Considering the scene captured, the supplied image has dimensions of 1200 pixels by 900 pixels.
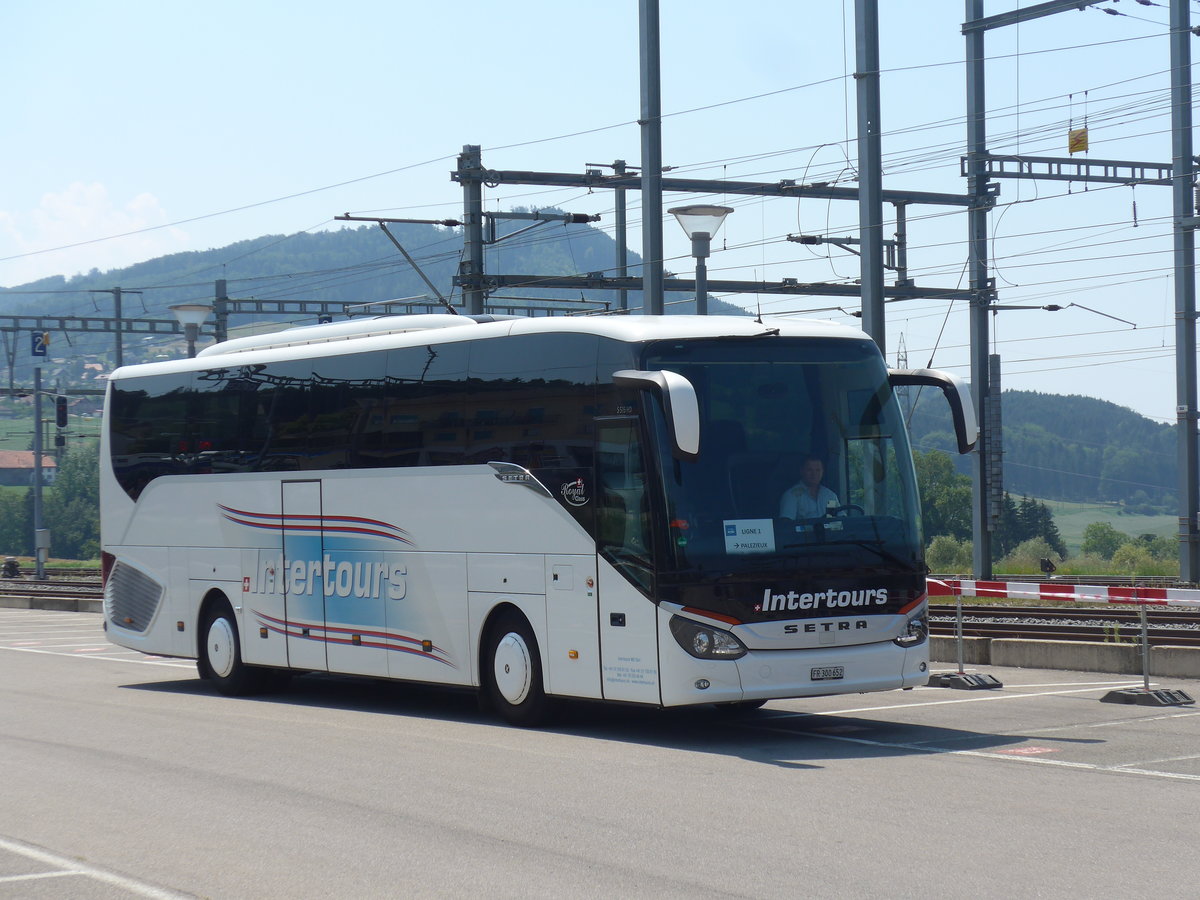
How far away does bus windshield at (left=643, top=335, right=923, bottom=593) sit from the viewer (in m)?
12.1

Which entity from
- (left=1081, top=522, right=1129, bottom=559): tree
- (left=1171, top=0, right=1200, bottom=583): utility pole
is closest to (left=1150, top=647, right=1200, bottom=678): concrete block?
(left=1171, top=0, right=1200, bottom=583): utility pole

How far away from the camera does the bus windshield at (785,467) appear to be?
12117mm

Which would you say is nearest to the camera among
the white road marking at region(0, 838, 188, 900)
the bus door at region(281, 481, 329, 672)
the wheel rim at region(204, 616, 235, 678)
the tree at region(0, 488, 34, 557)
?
the white road marking at region(0, 838, 188, 900)

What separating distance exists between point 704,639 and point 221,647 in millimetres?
7751

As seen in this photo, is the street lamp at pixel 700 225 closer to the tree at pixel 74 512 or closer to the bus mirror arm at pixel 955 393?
the bus mirror arm at pixel 955 393

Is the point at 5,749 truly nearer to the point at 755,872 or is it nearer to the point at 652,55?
the point at 755,872

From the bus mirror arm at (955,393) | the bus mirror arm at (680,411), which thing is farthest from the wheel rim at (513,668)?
the bus mirror arm at (955,393)

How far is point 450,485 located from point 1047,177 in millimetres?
25791

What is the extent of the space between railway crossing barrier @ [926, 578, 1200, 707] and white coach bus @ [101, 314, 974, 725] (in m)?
2.73

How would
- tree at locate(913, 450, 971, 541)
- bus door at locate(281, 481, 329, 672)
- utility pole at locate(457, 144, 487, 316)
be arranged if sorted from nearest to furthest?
bus door at locate(281, 481, 329, 672)
utility pole at locate(457, 144, 487, 316)
tree at locate(913, 450, 971, 541)

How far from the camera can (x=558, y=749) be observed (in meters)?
12.1

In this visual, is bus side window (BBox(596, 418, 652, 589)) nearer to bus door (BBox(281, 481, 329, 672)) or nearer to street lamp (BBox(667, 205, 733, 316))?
bus door (BBox(281, 481, 329, 672))

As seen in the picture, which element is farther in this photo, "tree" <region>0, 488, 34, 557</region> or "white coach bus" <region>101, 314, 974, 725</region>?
"tree" <region>0, 488, 34, 557</region>

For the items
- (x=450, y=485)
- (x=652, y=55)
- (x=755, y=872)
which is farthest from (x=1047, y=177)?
(x=755, y=872)
